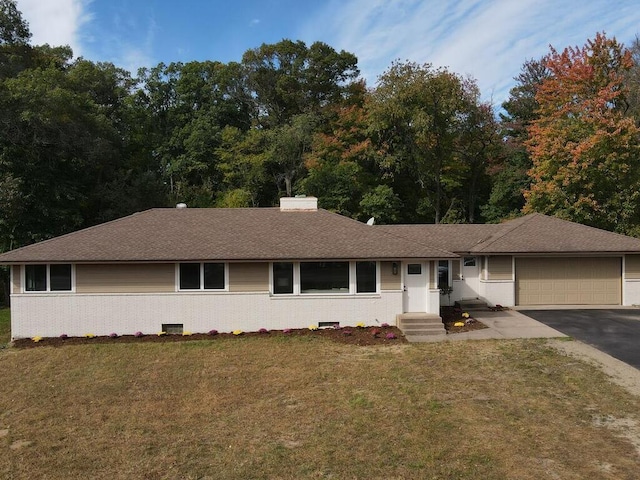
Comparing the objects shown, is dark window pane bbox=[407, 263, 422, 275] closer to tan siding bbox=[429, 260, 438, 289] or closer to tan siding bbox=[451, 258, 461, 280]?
tan siding bbox=[429, 260, 438, 289]

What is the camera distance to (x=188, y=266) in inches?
540

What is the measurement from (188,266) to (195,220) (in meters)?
3.08

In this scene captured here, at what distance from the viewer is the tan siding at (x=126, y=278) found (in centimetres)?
1341

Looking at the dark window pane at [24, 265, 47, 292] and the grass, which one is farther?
the dark window pane at [24, 265, 47, 292]

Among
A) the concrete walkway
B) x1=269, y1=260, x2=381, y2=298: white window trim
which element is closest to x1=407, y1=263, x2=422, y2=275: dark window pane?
x1=269, y1=260, x2=381, y2=298: white window trim

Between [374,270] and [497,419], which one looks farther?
[374,270]

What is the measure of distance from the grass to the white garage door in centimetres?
660

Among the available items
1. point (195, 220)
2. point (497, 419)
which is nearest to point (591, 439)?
point (497, 419)

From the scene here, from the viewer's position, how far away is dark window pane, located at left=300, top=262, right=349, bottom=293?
547 inches

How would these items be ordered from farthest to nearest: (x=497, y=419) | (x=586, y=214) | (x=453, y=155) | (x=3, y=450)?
(x=453, y=155) → (x=586, y=214) → (x=497, y=419) → (x=3, y=450)

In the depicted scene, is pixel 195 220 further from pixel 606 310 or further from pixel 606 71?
pixel 606 71

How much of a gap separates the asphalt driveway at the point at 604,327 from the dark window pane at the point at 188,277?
11.1 m

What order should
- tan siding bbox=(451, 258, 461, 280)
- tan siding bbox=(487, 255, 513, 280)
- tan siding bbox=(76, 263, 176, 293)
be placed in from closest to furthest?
tan siding bbox=(76, 263, 176, 293) → tan siding bbox=(487, 255, 513, 280) → tan siding bbox=(451, 258, 461, 280)

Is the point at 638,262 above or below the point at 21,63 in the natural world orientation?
below
